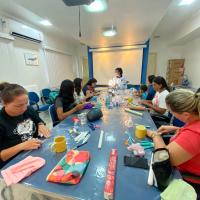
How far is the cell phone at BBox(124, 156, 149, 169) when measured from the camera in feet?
2.70

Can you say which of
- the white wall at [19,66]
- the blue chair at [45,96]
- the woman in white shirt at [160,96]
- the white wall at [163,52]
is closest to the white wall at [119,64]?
the white wall at [163,52]

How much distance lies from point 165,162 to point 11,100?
118cm

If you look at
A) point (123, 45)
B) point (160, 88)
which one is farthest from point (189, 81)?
point (160, 88)

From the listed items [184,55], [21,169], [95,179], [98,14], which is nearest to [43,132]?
[21,169]

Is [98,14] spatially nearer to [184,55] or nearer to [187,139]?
[187,139]

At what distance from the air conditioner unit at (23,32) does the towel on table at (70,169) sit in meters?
3.64

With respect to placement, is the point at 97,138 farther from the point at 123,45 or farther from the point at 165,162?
the point at 123,45

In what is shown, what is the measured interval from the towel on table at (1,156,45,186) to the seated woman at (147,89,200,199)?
32.9 inches

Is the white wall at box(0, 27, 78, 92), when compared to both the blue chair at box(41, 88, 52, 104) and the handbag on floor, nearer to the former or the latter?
the blue chair at box(41, 88, 52, 104)

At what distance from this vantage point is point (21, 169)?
0.80 m

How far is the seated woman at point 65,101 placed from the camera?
5.84 feet

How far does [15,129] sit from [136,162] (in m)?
1.04

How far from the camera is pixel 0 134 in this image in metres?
1.03

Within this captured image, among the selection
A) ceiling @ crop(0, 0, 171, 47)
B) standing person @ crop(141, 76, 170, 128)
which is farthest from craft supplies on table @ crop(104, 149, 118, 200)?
ceiling @ crop(0, 0, 171, 47)
